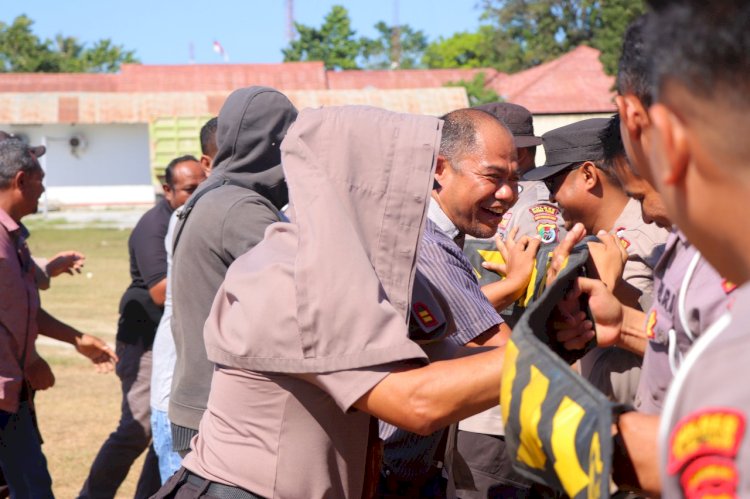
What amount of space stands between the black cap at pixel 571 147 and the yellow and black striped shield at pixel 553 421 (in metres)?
2.77

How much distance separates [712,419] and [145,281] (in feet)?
18.2

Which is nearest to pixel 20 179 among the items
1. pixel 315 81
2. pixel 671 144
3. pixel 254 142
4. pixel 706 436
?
pixel 254 142

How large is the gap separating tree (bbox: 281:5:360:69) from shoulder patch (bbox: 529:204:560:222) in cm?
5460

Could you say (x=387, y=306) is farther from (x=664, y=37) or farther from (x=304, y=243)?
(x=664, y=37)

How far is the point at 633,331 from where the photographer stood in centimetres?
276

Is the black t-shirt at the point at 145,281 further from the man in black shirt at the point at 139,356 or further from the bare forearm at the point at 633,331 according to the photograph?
the bare forearm at the point at 633,331

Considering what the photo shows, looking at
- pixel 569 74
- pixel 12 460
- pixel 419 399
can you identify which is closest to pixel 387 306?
pixel 419 399

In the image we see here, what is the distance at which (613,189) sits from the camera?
165 inches

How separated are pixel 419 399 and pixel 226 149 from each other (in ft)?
7.53

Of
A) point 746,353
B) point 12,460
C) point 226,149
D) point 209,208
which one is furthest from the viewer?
point 12,460

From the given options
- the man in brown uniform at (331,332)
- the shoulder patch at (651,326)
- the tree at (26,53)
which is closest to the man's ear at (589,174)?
the man in brown uniform at (331,332)

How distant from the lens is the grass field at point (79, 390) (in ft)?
23.2

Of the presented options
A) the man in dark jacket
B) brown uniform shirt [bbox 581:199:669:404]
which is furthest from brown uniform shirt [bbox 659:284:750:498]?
the man in dark jacket

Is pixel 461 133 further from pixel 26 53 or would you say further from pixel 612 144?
pixel 26 53
